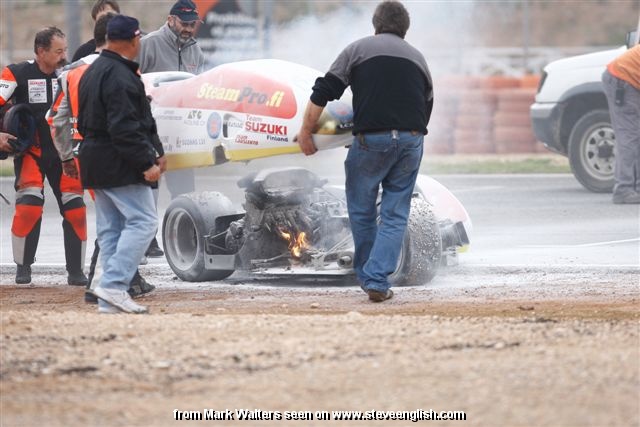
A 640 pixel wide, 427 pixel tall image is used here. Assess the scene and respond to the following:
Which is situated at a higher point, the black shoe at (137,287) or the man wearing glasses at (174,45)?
the man wearing glasses at (174,45)

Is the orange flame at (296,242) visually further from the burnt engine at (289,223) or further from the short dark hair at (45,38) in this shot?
the short dark hair at (45,38)

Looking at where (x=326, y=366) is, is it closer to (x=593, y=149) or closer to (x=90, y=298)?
(x=90, y=298)


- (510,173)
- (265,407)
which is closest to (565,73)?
(510,173)

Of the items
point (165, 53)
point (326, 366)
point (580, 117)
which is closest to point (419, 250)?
Answer: point (165, 53)

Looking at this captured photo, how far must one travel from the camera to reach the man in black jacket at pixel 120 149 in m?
8.06

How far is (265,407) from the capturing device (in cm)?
549

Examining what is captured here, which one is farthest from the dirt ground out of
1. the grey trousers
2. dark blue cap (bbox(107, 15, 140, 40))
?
the grey trousers

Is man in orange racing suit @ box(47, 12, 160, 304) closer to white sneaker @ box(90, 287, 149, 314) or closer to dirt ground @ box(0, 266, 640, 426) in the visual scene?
white sneaker @ box(90, 287, 149, 314)

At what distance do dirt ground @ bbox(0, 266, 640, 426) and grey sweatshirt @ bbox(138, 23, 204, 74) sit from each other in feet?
11.1

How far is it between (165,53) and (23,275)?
208cm

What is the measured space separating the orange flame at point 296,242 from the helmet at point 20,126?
1860 millimetres

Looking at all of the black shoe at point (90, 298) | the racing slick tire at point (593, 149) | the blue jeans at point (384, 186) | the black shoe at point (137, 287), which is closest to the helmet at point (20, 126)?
the black shoe at point (137, 287)

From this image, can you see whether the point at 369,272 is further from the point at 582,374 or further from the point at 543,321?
the point at 582,374

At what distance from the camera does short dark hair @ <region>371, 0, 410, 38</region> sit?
8836mm
